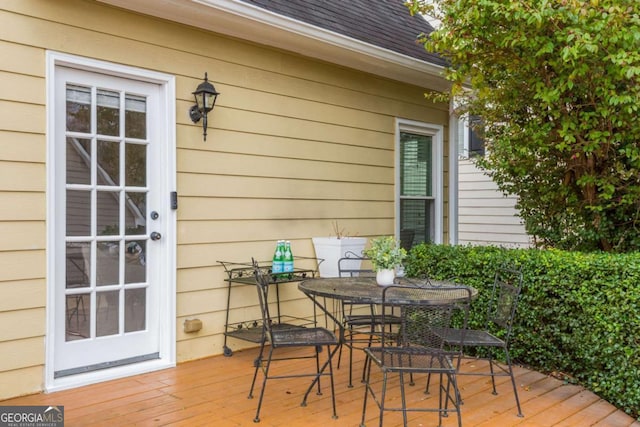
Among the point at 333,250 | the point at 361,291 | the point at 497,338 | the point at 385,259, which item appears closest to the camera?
the point at 361,291

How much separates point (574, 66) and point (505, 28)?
2.04ft

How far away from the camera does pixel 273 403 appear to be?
3.32m

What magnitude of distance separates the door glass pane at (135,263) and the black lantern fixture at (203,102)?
1015 millimetres

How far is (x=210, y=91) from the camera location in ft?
13.4

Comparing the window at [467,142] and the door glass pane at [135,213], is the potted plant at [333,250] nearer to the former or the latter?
the door glass pane at [135,213]

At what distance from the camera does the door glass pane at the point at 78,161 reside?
358 centimetres

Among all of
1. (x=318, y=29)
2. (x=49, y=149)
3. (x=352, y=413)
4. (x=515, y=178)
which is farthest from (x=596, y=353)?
(x=49, y=149)

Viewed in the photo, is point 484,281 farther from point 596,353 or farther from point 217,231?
point 217,231

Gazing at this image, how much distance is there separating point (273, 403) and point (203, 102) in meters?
2.26

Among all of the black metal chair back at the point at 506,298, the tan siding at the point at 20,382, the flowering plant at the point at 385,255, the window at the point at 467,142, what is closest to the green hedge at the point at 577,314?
the black metal chair back at the point at 506,298

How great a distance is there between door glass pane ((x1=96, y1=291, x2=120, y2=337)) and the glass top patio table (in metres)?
1.36

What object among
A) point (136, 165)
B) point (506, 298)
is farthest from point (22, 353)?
point (506, 298)

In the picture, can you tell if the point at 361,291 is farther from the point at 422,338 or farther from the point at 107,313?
the point at 107,313

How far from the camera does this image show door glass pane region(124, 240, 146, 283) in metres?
3.85
